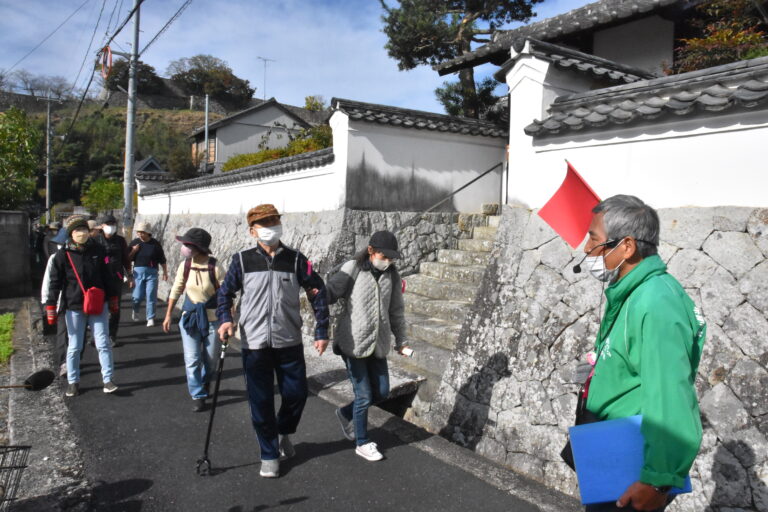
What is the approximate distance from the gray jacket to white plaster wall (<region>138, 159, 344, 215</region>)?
4.12 meters

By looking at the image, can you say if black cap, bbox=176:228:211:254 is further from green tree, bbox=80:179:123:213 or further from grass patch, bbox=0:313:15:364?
green tree, bbox=80:179:123:213

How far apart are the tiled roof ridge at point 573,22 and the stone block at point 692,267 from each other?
5230 mm

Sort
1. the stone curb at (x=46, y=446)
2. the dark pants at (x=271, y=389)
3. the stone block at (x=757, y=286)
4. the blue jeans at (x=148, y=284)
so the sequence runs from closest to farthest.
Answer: the stone curb at (x=46, y=446) → the stone block at (x=757, y=286) → the dark pants at (x=271, y=389) → the blue jeans at (x=148, y=284)

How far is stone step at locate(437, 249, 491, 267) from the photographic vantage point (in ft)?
25.6

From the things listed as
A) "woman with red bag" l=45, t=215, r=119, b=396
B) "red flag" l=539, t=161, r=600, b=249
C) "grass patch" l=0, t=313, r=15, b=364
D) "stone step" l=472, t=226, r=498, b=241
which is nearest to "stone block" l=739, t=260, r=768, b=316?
"red flag" l=539, t=161, r=600, b=249

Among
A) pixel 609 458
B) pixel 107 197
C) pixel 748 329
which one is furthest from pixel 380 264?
pixel 107 197

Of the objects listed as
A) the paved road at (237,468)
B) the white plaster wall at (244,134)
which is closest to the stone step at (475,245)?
the paved road at (237,468)

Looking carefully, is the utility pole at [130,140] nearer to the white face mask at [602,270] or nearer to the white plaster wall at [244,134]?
the white face mask at [602,270]

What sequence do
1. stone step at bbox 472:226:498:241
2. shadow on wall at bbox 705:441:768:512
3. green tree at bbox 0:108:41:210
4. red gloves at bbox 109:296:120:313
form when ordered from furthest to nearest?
green tree at bbox 0:108:41:210 → stone step at bbox 472:226:498:241 → red gloves at bbox 109:296:120:313 → shadow on wall at bbox 705:441:768:512

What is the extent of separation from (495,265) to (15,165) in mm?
12200

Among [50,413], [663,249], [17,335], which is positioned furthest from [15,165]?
[663,249]

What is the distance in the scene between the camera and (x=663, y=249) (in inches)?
160

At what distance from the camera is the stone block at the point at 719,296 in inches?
141

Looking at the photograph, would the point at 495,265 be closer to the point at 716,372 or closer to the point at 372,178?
the point at 716,372
